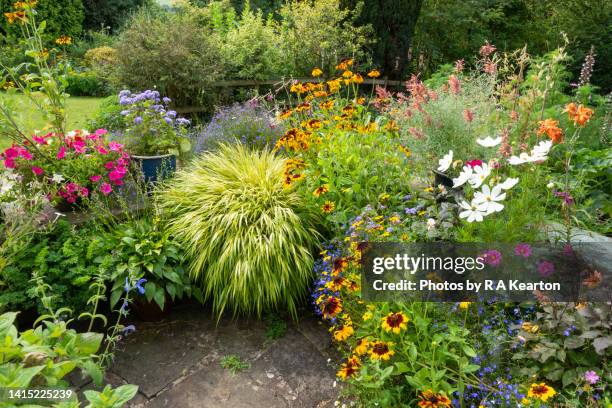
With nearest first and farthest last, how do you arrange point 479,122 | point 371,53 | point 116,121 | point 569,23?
point 479,122
point 116,121
point 371,53
point 569,23

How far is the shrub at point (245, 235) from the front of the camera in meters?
2.66

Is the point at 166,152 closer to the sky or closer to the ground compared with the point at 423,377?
closer to the sky

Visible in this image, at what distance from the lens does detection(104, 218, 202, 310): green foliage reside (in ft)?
8.64

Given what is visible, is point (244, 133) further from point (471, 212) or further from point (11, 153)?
point (471, 212)

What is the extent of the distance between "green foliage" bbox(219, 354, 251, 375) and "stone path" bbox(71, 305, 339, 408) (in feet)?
0.08

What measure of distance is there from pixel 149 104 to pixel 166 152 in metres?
0.45

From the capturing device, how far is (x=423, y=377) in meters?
1.76

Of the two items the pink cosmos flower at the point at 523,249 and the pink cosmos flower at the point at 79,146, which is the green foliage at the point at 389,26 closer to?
the pink cosmos flower at the point at 79,146

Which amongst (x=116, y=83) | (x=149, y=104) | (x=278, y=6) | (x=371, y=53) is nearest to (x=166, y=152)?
(x=149, y=104)

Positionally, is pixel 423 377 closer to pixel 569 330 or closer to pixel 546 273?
pixel 569 330

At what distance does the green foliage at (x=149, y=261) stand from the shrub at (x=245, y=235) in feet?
0.29

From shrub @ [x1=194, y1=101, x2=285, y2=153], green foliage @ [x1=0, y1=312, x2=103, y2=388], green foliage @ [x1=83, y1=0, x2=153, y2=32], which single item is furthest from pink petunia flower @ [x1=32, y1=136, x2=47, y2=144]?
green foliage @ [x1=83, y1=0, x2=153, y2=32]

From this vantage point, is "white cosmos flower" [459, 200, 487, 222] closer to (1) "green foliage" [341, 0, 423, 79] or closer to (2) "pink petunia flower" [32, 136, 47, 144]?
(2) "pink petunia flower" [32, 136, 47, 144]

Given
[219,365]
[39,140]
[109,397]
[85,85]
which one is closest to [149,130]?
[39,140]
